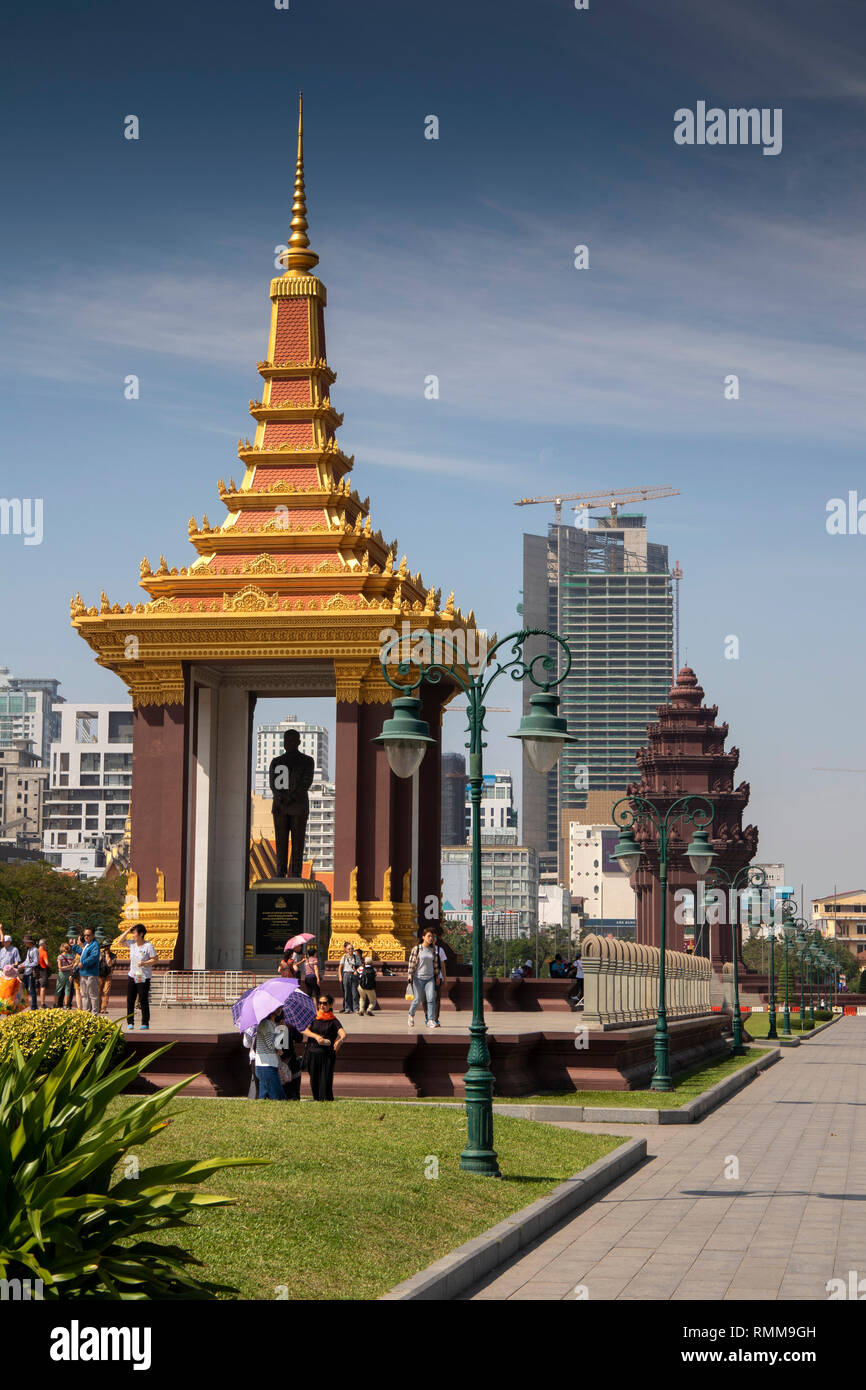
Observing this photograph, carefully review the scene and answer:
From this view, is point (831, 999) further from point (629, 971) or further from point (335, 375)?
point (629, 971)

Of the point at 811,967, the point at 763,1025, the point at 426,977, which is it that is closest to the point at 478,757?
the point at 426,977

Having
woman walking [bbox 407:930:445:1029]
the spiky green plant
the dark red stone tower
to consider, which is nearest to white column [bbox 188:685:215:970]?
woman walking [bbox 407:930:445:1029]

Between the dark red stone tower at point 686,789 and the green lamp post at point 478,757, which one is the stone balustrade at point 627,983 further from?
the dark red stone tower at point 686,789

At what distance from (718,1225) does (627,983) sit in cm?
1675

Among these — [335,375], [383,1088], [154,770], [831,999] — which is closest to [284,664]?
[154,770]

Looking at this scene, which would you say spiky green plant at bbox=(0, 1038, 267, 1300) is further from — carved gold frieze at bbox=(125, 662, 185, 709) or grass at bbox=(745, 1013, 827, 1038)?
grass at bbox=(745, 1013, 827, 1038)

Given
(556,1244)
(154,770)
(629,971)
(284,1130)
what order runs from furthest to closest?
(154,770), (629,971), (284,1130), (556,1244)

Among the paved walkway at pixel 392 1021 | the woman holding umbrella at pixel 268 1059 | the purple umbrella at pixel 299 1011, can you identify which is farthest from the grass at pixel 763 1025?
the purple umbrella at pixel 299 1011

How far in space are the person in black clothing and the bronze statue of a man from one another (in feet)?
82.8

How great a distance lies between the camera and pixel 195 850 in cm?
4562

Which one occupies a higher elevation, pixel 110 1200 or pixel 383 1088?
pixel 110 1200

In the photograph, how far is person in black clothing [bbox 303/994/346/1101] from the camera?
21156mm

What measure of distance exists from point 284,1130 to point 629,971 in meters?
16.8
